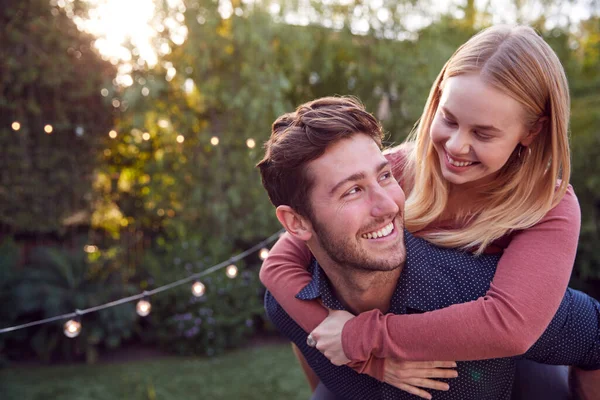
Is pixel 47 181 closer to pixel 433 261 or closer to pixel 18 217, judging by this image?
pixel 18 217

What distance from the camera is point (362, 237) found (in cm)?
190

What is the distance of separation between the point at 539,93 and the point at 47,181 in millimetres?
5019

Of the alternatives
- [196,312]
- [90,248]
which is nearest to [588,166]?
[196,312]

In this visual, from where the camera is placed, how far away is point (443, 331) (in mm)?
1768

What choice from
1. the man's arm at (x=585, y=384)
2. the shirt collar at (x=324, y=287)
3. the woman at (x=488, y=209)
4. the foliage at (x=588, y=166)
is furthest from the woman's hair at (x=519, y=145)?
the foliage at (x=588, y=166)

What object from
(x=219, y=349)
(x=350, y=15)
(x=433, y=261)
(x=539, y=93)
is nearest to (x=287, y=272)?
(x=433, y=261)

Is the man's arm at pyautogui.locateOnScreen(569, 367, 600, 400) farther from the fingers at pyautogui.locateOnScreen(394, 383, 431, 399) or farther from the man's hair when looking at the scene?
the man's hair

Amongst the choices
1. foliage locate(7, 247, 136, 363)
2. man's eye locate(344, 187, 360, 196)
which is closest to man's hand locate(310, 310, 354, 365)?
man's eye locate(344, 187, 360, 196)

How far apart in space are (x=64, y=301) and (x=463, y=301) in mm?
4626

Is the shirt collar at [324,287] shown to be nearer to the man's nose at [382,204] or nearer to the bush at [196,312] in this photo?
the man's nose at [382,204]

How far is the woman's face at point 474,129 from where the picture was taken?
2.06 m

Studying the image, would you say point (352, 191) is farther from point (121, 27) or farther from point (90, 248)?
point (90, 248)

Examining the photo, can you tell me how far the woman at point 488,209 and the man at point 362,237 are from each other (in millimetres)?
114

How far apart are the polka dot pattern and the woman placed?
8cm
